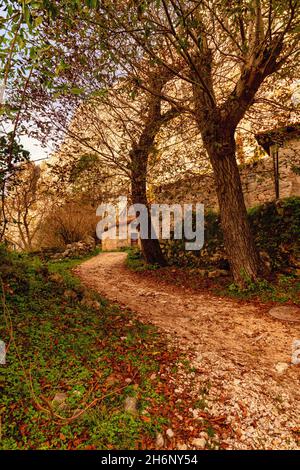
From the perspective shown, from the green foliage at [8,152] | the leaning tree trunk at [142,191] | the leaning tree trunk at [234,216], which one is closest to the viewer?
the green foliage at [8,152]

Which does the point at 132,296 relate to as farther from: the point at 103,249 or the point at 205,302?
the point at 103,249

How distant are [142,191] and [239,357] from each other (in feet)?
20.7

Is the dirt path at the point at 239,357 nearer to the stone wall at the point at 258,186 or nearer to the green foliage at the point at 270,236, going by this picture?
the green foliage at the point at 270,236

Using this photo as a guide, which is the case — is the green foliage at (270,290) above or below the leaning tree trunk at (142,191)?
below

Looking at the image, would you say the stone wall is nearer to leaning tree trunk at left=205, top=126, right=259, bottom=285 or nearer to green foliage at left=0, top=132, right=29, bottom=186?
leaning tree trunk at left=205, top=126, right=259, bottom=285

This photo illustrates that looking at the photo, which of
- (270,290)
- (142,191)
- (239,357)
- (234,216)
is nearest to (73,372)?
(239,357)

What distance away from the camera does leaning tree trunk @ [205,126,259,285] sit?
5.97 metres

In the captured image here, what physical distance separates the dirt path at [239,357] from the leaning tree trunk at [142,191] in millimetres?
3612

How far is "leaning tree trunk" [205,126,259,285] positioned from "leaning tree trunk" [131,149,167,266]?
2.18 meters

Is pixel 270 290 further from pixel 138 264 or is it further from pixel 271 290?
pixel 138 264

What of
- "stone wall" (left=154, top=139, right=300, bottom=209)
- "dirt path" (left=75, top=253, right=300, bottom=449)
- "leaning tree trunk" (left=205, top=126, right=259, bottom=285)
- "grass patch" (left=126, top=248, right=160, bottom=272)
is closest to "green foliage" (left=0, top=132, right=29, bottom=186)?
"dirt path" (left=75, top=253, right=300, bottom=449)

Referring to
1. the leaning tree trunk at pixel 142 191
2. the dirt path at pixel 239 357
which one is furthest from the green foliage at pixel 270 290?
the leaning tree trunk at pixel 142 191

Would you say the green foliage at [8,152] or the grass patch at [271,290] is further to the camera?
the grass patch at [271,290]

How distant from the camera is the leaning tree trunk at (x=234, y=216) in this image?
5973 millimetres
